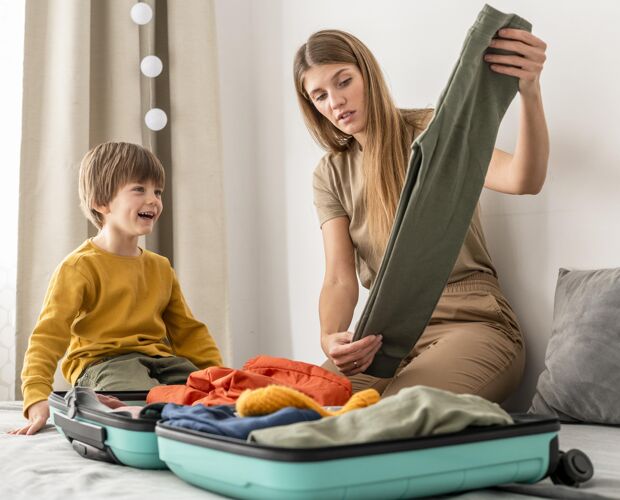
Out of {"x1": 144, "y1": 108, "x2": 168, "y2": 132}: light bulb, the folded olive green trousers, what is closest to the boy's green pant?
the folded olive green trousers

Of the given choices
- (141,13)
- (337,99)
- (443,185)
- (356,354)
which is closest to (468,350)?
(356,354)

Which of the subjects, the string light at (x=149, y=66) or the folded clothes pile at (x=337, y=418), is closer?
the folded clothes pile at (x=337, y=418)

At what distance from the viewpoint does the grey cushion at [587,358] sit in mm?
1301

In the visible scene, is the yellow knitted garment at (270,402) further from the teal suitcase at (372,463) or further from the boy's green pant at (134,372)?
the boy's green pant at (134,372)

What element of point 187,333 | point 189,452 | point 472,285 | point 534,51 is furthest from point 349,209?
point 189,452

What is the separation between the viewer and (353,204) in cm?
182

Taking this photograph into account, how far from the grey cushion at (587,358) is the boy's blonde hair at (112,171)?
881 mm

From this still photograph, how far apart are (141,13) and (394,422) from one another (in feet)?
5.80

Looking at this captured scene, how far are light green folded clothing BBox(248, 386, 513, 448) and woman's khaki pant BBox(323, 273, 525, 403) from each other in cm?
68

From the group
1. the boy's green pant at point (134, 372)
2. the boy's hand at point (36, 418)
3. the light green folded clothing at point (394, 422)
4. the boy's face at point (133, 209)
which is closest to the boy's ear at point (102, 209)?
the boy's face at point (133, 209)

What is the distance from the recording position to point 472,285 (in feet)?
5.51

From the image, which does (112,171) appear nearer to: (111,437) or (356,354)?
(356,354)

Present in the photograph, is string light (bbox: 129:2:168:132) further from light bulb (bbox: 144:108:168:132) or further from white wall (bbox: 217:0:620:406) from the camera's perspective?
white wall (bbox: 217:0:620:406)

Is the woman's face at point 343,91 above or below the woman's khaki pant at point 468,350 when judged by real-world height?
above
